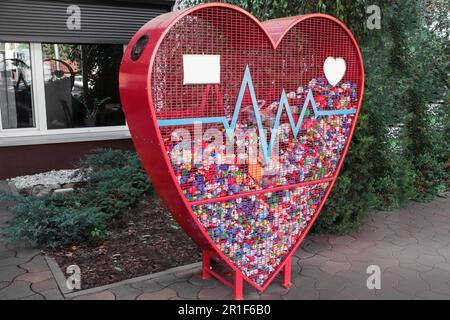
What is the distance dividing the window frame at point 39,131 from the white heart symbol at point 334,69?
439 centimetres

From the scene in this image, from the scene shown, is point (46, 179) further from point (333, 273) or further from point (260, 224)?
point (333, 273)

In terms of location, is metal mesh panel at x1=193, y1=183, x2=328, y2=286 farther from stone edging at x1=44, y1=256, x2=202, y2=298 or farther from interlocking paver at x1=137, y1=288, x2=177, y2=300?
stone edging at x1=44, y1=256, x2=202, y2=298

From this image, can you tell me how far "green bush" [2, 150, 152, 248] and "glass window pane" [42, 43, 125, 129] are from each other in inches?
A: 39.5

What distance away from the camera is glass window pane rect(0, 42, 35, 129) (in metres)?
6.18

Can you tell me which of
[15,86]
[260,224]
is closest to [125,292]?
[260,224]

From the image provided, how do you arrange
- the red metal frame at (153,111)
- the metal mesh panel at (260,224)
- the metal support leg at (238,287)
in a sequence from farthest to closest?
the metal support leg at (238,287) → the metal mesh panel at (260,224) → the red metal frame at (153,111)

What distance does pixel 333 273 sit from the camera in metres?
3.43

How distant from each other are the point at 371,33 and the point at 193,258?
286cm

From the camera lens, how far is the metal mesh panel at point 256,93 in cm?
239

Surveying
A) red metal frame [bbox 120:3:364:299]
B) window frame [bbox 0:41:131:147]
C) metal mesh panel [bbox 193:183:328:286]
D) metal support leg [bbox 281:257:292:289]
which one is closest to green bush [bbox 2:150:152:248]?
window frame [bbox 0:41:131:147]

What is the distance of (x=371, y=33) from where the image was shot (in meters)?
4.36

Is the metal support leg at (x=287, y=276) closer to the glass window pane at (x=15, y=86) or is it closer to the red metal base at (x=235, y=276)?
the red metal base at (x=235, y=276)

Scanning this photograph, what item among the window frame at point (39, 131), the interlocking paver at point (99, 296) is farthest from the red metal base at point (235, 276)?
the window frame at point (39, 131)

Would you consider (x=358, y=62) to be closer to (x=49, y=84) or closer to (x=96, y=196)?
(x=96, y=196)
